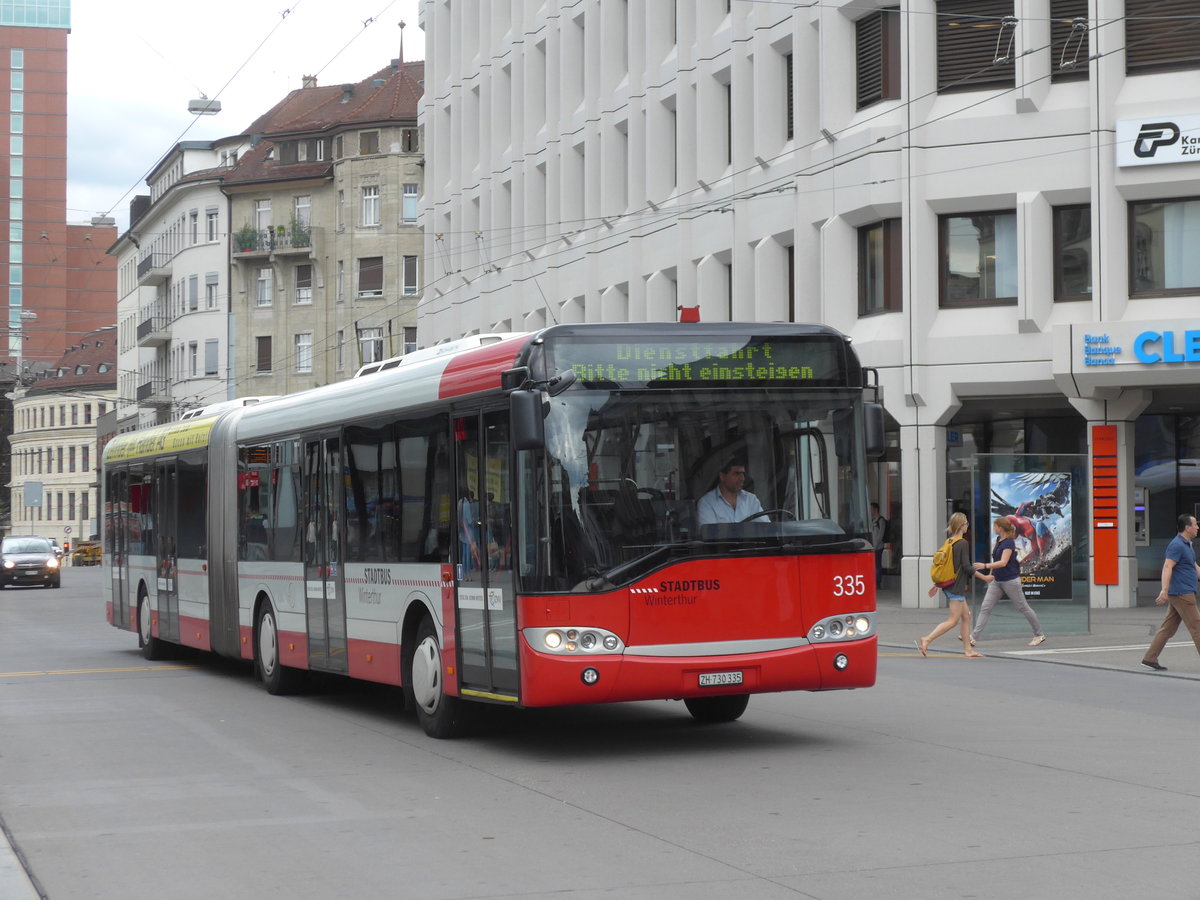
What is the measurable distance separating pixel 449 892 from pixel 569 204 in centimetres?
Result: 4054

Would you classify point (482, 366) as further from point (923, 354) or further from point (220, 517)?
point (923, 354)

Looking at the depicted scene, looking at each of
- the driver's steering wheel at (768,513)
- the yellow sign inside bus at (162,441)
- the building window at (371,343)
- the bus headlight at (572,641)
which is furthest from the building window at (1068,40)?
the building window at (371,343)

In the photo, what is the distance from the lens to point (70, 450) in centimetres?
12900

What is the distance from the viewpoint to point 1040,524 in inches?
920

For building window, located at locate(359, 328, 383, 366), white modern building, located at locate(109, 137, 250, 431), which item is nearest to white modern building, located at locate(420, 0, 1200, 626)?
building window, located at locate(359, 328, 383, 366)

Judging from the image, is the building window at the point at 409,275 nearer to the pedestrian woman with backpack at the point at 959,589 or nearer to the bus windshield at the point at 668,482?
the pedestrian woman with backpack at the point at 959,589

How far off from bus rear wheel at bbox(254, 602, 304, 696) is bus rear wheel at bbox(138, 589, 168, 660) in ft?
15.7

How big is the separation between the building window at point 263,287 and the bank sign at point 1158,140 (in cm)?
6024

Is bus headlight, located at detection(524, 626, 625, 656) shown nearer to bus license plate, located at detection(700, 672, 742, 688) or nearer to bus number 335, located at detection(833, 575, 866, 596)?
bus license plate, located at detection(700, 672, 742, 688)

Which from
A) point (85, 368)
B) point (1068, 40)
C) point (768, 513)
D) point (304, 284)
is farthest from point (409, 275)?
point (768, 513)

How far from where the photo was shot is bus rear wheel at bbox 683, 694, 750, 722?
44.9 ft

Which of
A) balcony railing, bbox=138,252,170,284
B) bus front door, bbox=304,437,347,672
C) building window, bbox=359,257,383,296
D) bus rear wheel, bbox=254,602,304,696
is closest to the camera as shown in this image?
bus front door, bbox=304,437,347,672

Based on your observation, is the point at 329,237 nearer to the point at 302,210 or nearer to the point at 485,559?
the point at 302,210

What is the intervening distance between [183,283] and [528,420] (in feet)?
272
